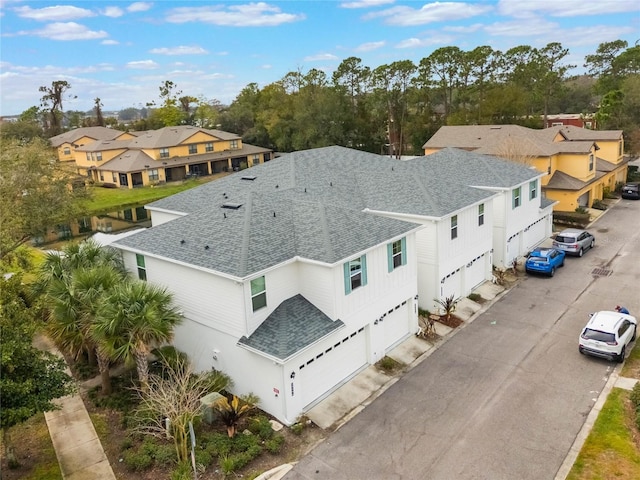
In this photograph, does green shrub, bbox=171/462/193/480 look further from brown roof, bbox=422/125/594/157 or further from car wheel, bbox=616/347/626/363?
brown roof, bbox=422/125/594/157

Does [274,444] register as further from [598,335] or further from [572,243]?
[572,243]

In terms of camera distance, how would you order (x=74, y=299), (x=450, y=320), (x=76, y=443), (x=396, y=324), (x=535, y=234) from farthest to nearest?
(x=535, y=234)
(x=450, y=320)
(x=396, y=324)
(x=74, y=299)
(x=76, y=443)

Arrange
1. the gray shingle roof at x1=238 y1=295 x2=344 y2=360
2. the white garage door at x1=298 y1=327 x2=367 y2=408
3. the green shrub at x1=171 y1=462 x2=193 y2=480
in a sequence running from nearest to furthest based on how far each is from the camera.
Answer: the green shrub at x1=171 y1=462 x2=193 y2=480, the gray shingle roof at x1=238 y1=295 x2=344 y2=360, the white garage door at x1=298 y1=327 x2=367 y2=408

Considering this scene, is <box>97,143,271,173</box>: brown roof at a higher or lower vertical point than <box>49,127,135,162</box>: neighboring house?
lower

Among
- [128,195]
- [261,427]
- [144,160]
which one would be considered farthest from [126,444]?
[144,160]

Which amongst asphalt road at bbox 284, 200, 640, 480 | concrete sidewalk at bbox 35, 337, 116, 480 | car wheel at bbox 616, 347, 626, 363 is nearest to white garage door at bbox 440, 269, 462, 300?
asphalt road at bbox 284, 200, 640, 480

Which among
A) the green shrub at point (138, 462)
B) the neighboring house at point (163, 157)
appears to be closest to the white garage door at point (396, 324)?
the green shrub at point (138, 462)
